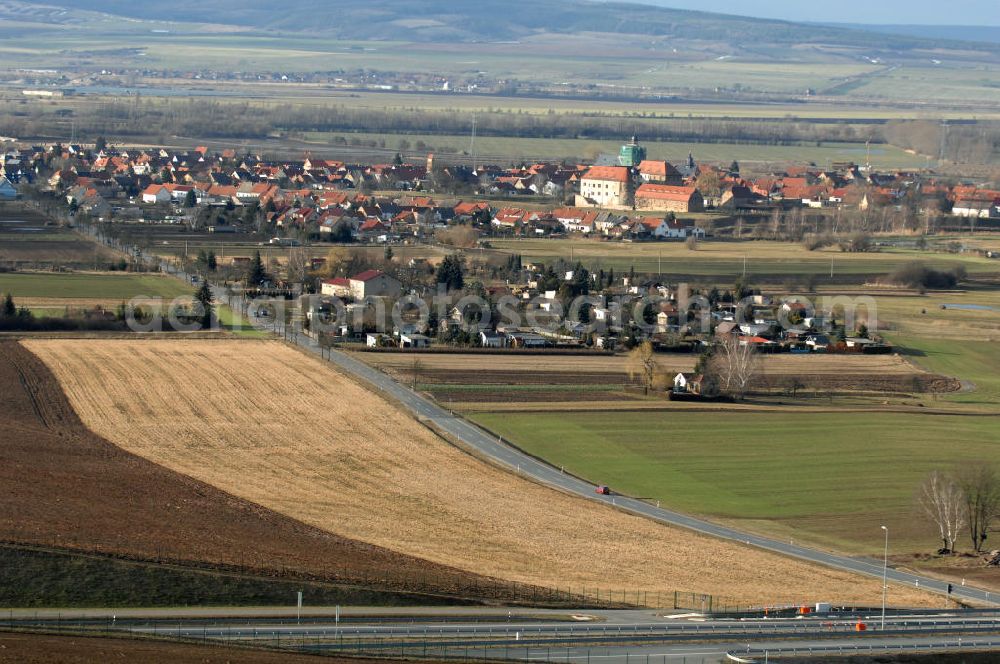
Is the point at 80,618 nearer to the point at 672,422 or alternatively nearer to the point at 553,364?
the point at 672,422

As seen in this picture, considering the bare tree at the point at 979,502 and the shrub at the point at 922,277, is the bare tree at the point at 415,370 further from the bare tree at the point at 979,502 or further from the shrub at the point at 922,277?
the shrub at the point at 922,277

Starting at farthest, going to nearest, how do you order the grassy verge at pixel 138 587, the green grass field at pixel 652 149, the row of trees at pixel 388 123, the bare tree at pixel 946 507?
the row of trees at pixel 388 123 → the green grass field at pixel 652 149 → the bare tree at pixel 946 507 → the grassy verge at pixel 138 587

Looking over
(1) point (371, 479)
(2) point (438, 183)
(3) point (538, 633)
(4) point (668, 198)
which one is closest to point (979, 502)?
(1) point (371, 479)

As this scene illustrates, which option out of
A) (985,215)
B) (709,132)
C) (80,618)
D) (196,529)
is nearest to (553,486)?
(196,529)

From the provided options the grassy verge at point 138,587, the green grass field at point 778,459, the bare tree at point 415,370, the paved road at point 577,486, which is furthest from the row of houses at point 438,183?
the grassy verge at point 138,587

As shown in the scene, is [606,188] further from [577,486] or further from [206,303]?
A: [577,486]

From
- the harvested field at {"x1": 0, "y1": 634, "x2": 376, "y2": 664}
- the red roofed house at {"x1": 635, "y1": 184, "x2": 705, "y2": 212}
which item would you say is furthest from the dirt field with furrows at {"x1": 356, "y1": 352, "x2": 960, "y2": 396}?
the red roofed house at {"x1": 635, "y1": 184, "x2": 705, "y2": 212}

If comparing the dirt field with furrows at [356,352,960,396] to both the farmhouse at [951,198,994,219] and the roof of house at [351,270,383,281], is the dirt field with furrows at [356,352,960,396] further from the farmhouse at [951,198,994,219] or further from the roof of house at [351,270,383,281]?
the farmhouse at [951,198,994,219]

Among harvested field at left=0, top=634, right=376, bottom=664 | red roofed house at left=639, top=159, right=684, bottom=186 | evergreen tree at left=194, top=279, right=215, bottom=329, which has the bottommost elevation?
evergreen tree at left=194, top=279, right=215, bottom=329

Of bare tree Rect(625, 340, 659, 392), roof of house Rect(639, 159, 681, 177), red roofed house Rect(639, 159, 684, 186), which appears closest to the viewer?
bare tree Rect(625, 340, 659, 392)
